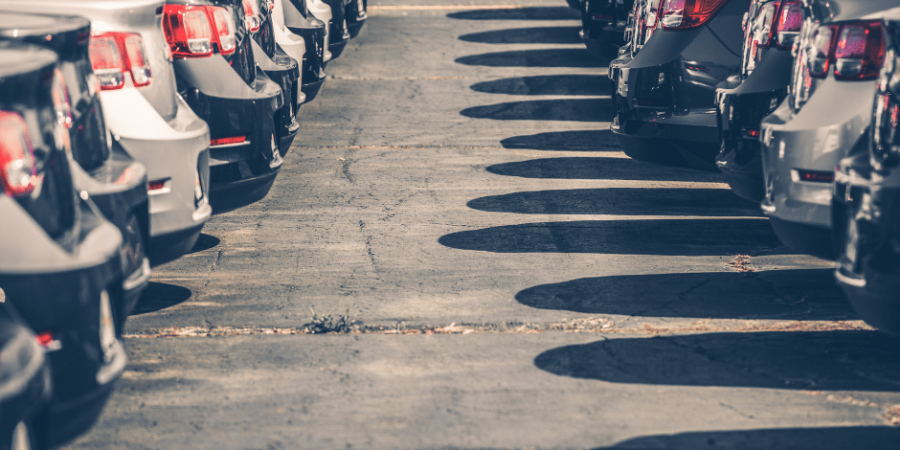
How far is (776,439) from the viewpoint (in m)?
4.13

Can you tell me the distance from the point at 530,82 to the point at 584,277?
7436mm

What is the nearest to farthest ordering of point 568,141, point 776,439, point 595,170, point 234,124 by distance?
point 776,439 → point 234,124 → point 595,170 → point 568,141

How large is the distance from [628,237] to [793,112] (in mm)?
2117

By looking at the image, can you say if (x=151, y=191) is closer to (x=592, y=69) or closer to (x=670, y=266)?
(x=670, y=266)

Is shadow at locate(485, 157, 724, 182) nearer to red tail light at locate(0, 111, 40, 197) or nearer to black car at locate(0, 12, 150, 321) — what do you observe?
black car at locate(0, 12, 150, 321)

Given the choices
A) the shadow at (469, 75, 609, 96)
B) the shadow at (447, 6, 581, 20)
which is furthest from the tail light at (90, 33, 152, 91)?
the shadow at (447, 6, 581, 20)

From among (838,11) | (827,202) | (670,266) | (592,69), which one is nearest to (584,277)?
(670,266)

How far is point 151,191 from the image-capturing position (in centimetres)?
515

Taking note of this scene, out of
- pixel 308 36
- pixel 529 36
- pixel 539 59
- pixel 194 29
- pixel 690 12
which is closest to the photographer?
pixel 194 29

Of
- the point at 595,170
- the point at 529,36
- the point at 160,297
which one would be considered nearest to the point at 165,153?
the point at 160,297

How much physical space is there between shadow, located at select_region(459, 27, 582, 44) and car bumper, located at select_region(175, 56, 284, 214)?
32.9 feet

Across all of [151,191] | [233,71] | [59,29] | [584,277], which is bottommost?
[584,277]

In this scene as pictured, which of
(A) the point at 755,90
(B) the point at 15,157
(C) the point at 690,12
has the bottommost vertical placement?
(A) the point at 755,90

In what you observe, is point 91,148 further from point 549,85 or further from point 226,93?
point 549,85
